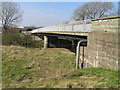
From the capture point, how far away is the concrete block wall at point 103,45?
7.87m

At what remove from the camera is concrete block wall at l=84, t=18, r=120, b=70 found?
787cm

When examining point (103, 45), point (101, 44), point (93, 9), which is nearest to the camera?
point (103, 45)

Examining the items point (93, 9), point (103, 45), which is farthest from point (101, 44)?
point (93, 9)

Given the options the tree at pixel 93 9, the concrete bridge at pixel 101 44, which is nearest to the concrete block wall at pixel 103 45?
the concrete bridge at pixel 101 44

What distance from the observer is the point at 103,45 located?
905 cm

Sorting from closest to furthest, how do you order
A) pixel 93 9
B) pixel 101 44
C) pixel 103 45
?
pixel 103 45 < pixel 101 44 < pixel 93 9

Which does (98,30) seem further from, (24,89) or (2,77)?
(2,77)

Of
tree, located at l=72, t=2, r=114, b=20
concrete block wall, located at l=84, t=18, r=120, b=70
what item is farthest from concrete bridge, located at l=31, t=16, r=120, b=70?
tree, located at l=72, t=2, r=114, b=20

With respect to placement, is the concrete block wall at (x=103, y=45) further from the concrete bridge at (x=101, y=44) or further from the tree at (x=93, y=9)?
the tree at (x=93, y=9)

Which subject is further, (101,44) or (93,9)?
(93,9)

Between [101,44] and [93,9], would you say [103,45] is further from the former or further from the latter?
[93,9]

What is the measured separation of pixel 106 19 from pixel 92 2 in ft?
125

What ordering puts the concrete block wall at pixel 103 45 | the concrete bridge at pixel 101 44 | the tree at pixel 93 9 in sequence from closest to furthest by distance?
the concrete block wall at pixel 103 45
the concrete bridge at pixel 101 44
the tree at pixel 93 9

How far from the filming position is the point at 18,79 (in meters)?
9.53
